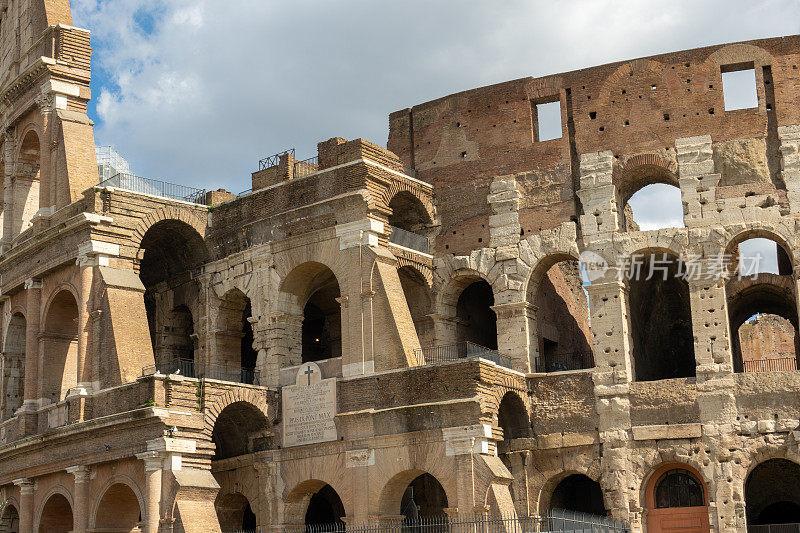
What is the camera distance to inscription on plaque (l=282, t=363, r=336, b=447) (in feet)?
86.5

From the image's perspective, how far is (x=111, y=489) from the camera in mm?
26109

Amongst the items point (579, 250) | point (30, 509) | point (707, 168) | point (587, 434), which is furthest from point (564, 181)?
point (30, 509)

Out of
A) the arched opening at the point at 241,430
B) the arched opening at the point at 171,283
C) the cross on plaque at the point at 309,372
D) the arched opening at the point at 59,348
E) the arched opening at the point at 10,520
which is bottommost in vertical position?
the arched opening at the point at 10,520

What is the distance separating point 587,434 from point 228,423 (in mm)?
9044

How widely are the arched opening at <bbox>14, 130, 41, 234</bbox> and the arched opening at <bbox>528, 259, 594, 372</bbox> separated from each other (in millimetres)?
16346

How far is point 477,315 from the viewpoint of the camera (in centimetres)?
3064

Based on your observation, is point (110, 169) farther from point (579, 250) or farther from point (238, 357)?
point (579, 250)

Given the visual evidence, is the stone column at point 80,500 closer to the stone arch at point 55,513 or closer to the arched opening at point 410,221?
the stone arch at point 55,513

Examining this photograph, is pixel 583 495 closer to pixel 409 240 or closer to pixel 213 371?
pixel 409 240

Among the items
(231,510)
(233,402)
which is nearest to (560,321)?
(233,402)

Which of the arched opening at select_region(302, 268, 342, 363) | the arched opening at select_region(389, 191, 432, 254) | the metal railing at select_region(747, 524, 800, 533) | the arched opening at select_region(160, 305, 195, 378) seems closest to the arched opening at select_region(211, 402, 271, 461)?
the arched opening at select_region(302, 268, 342, 363)

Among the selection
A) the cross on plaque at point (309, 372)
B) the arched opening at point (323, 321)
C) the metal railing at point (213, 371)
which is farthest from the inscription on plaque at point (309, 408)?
the arched opening at point (323, 321)

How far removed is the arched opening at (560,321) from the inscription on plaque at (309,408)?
536 centimetres

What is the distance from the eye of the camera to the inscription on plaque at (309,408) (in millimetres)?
26359
